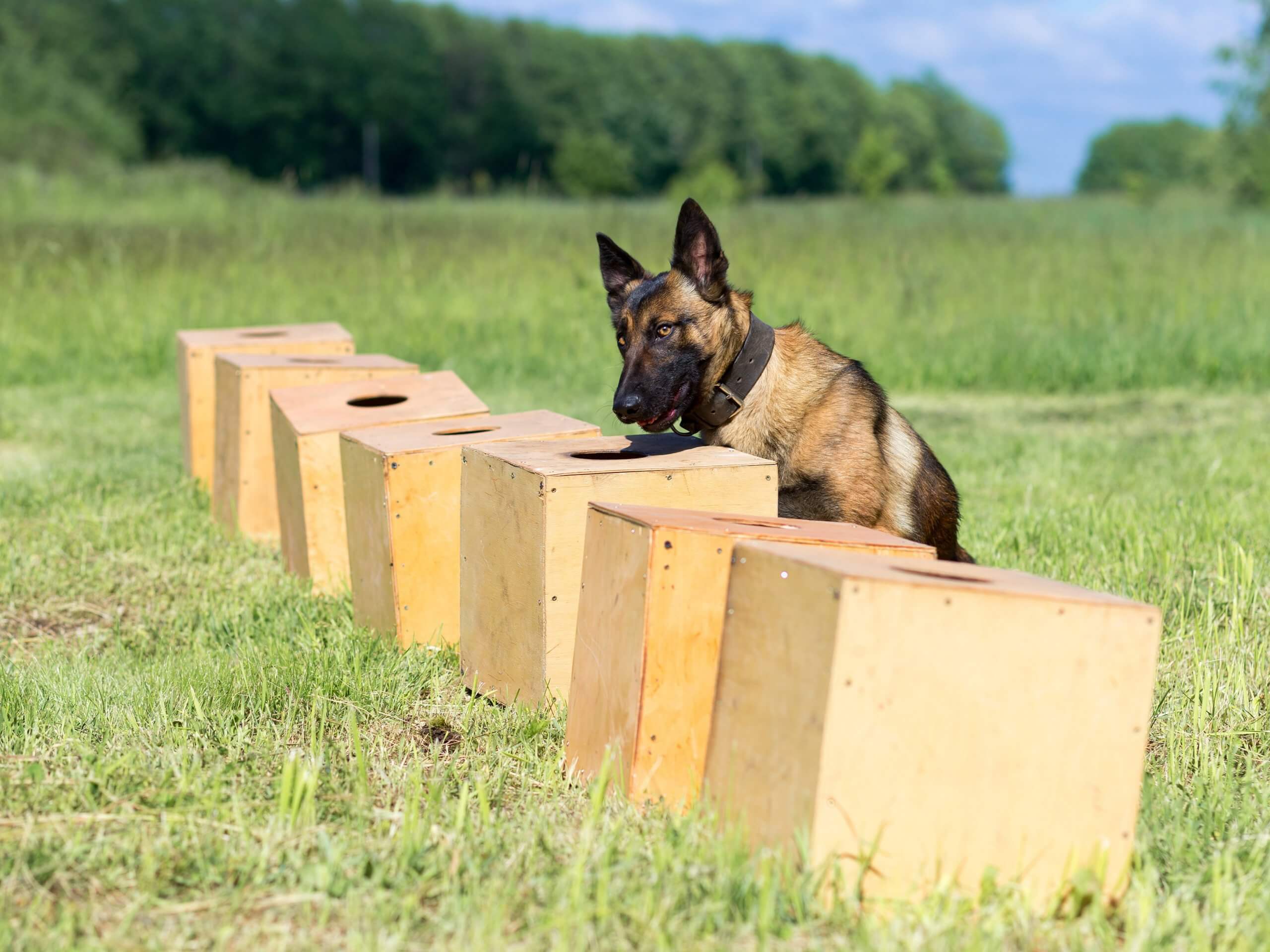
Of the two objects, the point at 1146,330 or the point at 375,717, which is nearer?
the point at 375,717

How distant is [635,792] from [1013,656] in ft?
2.87

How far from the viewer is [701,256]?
356cm

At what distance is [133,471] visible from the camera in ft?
21.2

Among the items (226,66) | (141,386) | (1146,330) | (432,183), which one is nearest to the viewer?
(141,386)

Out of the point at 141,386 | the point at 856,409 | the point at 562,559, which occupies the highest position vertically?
the point at 856,409

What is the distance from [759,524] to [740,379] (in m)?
0.97

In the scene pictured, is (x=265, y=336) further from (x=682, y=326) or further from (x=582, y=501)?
(x=582, y=501)

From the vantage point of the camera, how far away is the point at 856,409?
3645 millimetres

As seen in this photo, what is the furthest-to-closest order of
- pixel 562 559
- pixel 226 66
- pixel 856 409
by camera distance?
pixel 226 66, pixel 856 409, pixel 562 559

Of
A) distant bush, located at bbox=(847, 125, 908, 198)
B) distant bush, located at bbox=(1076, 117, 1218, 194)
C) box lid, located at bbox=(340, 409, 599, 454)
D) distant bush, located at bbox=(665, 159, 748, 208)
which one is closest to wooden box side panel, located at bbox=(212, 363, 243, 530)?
box lid, located at bbox=(340, 409, 599, 454)

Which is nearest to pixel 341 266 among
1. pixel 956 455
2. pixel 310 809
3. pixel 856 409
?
pixel 956 455

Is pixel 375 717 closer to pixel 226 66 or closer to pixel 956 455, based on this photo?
pixel 956 455

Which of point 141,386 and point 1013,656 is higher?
point 1013,656

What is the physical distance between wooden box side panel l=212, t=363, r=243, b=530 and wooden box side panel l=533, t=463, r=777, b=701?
254 cm
